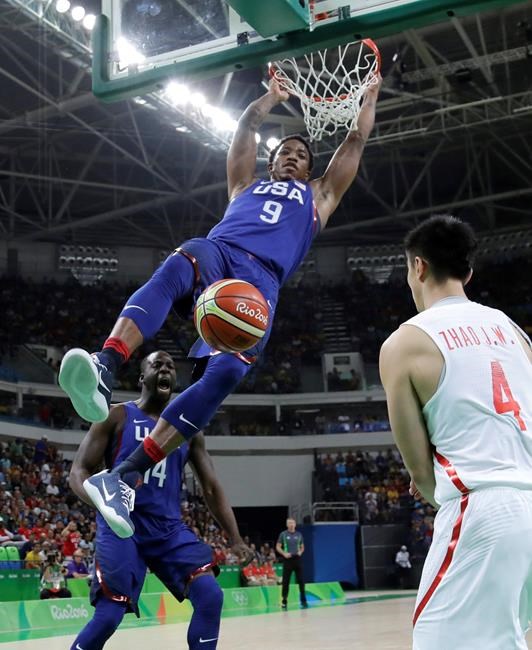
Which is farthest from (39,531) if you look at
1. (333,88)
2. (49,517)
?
(333,88)

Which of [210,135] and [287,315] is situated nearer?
[210,135]

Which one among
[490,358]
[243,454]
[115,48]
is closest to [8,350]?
[243,454]

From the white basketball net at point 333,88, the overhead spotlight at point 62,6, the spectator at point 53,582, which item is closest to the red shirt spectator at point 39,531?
the spectator at point 53,582

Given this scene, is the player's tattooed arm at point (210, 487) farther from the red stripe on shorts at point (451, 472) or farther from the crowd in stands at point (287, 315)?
the crowd in stands at point (287, 315)

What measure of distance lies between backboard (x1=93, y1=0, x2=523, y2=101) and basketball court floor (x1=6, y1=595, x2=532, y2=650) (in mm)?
5058

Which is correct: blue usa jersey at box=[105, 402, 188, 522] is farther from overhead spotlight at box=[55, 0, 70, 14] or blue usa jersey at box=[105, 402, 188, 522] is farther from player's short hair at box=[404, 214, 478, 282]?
overhead spotlight at box=[55, 0, 70, 14]

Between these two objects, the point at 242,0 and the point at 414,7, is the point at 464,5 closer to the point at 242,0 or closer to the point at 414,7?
the point at 414,7

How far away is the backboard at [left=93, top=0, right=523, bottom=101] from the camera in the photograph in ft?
18.3

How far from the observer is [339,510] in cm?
2828

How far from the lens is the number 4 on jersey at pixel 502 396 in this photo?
2758 millimetres

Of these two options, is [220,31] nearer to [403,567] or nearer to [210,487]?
[210,487]

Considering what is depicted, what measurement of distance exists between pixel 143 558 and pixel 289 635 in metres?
4.97

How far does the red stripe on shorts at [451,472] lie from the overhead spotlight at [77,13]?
1663cm

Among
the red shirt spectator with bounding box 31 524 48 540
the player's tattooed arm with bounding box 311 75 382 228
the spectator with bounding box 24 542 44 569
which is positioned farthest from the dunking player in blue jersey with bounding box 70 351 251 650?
the red shirt spectator with bounding box 31 524 48 540
